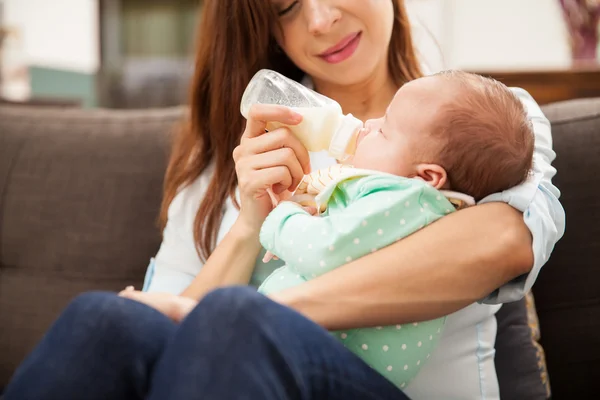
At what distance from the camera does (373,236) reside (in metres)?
0.94

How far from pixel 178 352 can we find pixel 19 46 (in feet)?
14.1

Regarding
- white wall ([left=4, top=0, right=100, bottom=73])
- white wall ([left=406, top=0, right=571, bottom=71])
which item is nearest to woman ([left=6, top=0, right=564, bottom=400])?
white wall ([left=406, top=0, right=571, bottom=71])

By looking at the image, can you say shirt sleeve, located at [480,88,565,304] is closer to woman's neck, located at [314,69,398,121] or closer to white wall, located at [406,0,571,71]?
woman's neck, located at [314,69,398,121]

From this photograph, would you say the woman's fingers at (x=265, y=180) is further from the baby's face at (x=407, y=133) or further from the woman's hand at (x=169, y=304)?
the woman's hand at (x=169, y=304)

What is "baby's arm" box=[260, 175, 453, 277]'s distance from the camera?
3.03ft

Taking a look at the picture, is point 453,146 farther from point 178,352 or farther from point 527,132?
point 178,352

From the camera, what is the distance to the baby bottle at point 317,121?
1.03 m

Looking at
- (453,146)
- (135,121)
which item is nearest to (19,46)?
(135,121)

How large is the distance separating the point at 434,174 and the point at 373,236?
0.13m

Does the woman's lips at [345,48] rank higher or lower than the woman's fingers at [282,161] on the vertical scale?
higher

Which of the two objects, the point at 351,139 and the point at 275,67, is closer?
the point at 351,139

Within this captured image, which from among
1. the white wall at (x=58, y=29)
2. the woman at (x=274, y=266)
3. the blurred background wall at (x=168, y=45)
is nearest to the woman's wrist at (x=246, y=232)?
the woman at (x=274, y=266)

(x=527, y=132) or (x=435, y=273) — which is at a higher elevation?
(x=527, y=132)

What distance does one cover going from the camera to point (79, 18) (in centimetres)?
482
